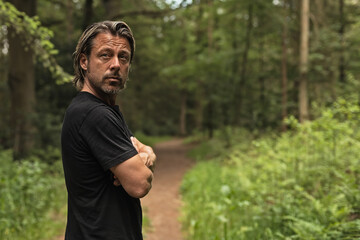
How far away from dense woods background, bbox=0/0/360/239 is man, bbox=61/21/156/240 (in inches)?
123

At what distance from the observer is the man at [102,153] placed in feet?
5.22

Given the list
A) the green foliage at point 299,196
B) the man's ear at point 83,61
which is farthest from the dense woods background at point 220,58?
the man's ear at point 83,61

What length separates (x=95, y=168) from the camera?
168cm

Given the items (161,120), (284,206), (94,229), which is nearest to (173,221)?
(284,206)

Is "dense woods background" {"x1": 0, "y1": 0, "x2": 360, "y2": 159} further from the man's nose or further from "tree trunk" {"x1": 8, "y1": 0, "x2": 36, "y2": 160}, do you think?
the man's nose

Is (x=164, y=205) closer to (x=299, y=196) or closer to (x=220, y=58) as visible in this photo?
(x=299, y=196)

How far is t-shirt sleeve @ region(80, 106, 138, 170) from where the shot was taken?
158cm

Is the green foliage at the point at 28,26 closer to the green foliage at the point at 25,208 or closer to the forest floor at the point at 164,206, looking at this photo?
the green foliage at the point at 25,208

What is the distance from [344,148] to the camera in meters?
5.94

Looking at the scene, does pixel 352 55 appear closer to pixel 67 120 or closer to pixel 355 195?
pixel 355 195

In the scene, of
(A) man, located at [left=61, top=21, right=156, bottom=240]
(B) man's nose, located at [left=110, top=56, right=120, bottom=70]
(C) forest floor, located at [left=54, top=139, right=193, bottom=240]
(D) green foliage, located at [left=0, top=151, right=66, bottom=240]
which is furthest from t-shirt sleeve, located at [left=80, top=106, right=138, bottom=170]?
(C) forest floor, located at [left=54, top=139, right=193, bottom=240]

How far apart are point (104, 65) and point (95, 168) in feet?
2.19

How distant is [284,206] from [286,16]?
1233 cm

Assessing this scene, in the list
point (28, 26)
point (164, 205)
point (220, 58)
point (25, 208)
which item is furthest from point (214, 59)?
point (25, 208)
